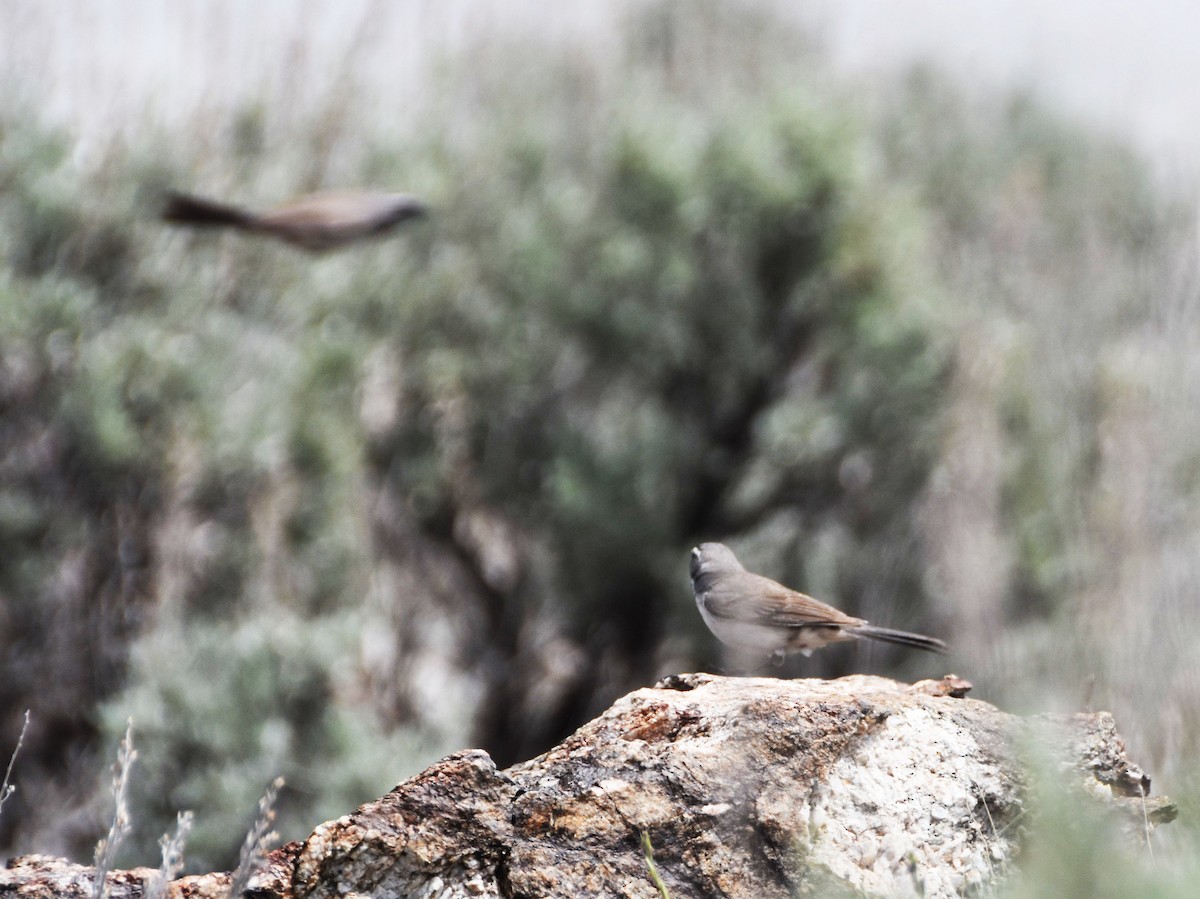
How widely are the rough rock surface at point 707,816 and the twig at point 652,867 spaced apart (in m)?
0.02

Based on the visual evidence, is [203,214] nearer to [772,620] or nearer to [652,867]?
[772,620]

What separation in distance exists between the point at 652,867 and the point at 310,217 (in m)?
4.38

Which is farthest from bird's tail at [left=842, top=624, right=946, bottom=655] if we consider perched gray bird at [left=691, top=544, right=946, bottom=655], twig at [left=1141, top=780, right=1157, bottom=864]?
twig at [left=1141, top=780, right=1157, bottom=864]

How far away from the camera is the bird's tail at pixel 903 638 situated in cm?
418

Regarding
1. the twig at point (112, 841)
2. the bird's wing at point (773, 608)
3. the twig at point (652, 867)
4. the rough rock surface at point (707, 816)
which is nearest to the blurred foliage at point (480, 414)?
the bird's wing at point (773, 608)

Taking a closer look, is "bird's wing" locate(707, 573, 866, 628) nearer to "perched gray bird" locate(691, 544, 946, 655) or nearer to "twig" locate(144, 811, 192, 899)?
"perched gray bird" locate(691, 544, 946, 655)

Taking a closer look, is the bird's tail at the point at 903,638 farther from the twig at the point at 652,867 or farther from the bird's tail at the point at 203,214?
the bird's tail at the point at 203,214

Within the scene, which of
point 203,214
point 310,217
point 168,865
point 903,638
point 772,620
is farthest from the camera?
point 310,217

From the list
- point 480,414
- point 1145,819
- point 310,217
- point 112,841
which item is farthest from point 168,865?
point 480,414

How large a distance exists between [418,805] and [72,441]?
19.6ft

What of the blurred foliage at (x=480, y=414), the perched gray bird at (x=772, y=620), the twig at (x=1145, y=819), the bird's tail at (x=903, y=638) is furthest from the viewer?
the blurred foliage at (x=480, y=414)

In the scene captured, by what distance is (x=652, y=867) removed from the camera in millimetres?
2543

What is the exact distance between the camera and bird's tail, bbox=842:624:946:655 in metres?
4.18

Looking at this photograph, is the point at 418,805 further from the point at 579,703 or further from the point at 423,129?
the point at 423,129
